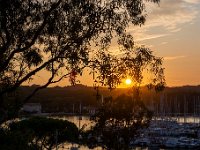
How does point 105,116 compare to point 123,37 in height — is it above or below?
below

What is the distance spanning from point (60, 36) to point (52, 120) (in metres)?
22.2

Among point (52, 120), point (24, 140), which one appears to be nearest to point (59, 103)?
point (52, 120)

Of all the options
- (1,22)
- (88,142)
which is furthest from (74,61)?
(88,142)

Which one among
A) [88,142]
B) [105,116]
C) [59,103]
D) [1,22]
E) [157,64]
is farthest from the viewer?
[59,103]

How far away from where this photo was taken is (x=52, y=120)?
36.7 metres

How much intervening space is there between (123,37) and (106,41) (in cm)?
67

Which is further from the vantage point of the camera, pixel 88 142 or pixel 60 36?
pixel 88 142

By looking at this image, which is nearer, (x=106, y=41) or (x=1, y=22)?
(x=1, y=22)

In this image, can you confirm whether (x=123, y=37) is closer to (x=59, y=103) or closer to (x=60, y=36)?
(x=60, y=36)

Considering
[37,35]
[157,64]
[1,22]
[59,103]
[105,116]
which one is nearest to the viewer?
[1,22]

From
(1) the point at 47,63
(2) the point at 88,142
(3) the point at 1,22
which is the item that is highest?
(3) the point at 1,22

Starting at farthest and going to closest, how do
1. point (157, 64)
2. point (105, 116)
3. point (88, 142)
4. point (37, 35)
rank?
point (88, 142)
point (105, 116)
point (157, 64)
point (37, 35)

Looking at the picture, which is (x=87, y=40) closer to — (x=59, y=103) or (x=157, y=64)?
(x=157, y=64)

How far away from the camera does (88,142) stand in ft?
114
